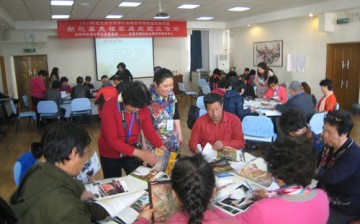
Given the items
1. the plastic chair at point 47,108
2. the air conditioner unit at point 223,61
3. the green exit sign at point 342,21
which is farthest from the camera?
the air conditioner unit at point 223,61

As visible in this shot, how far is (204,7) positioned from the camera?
8.46 meters

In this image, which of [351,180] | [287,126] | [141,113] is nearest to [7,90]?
[141,113]

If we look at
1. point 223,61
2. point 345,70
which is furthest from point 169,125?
point 223,61

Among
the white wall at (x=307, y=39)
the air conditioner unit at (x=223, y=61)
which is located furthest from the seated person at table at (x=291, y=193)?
the air conditioner unit at (x=223, y=61)

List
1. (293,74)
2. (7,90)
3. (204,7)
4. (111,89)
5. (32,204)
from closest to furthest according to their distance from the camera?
1. (32,204)
2. (111,89)
3. (204,7)
4. (293,74)
5. (7,90)

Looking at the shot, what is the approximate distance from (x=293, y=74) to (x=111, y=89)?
6.36 meters

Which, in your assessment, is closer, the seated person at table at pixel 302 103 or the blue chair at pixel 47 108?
the seated person at table at pixel 302 103

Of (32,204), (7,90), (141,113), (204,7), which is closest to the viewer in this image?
(32,204)

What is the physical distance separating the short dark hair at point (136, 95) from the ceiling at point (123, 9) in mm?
5463

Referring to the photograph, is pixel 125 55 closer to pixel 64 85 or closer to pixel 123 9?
pixel 64 85

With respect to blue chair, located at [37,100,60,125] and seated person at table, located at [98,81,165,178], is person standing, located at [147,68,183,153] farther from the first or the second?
blue chair, located at [37,100,60,125]

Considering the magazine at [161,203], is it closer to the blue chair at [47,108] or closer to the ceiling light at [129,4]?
the blue chair at [47,108]

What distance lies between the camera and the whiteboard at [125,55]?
11214 mm

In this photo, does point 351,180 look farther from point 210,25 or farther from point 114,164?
point 210,25
